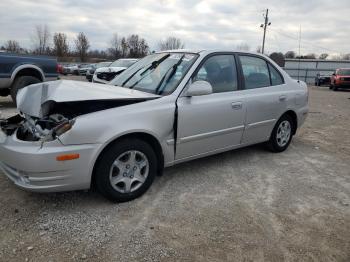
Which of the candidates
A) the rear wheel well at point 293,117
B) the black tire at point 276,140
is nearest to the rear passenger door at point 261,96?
the black tire at point 276,140

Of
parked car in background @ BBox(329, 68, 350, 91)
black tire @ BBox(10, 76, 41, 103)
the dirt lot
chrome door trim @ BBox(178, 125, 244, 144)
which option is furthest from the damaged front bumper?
parked car in background @ BBox(329, 68, 350, 91)

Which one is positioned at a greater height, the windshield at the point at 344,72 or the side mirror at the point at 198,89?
the windshield at the point at 344,72

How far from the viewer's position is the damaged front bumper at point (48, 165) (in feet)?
9.43

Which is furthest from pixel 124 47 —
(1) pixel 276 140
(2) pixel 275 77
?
(1) pixel 276 140

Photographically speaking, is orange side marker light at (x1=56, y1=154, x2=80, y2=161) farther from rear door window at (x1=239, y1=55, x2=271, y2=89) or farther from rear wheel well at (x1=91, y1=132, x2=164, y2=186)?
rear door window at (x1=239, y1=55, x2=271, y2=89)

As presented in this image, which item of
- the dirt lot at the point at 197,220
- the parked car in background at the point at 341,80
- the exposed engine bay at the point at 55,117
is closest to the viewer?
the dirt lot at the point at 197,220

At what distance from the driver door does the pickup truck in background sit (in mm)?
6193

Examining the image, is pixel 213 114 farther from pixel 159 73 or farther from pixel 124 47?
pixel 124 47

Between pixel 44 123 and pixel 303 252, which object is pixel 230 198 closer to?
pixel 303 252

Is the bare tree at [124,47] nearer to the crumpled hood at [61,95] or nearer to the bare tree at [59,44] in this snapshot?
the bare tree at [59,44]

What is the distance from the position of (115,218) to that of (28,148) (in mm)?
1041

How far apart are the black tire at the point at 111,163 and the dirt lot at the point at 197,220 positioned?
10cm

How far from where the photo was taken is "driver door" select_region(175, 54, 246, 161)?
12.4ft

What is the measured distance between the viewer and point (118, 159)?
10.8 ft
